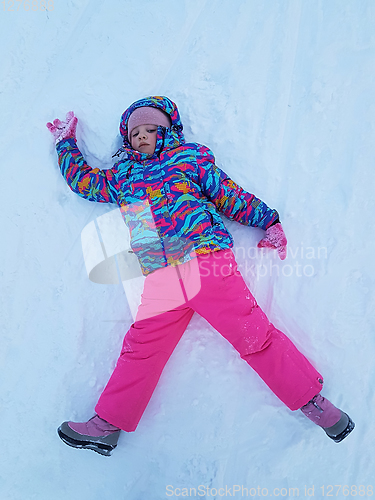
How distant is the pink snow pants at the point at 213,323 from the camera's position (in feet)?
4.01

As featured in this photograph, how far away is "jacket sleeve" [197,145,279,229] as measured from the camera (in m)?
1.38

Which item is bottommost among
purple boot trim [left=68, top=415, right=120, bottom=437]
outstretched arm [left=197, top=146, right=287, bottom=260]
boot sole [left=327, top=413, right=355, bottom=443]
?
purple boot trim [left=68, top=415, right=120, bottom=437]

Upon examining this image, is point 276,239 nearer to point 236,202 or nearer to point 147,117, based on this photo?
point 236,202

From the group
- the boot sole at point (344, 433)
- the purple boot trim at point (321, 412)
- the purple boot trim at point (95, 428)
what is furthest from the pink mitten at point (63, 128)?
the boot sole at point (344, 433)

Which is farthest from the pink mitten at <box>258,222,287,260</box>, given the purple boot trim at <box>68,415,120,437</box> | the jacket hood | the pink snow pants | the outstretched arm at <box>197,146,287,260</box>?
the purple boot trim at <box>68,415,120,437</box>

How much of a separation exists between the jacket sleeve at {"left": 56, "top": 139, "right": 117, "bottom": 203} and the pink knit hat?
225 millimetres

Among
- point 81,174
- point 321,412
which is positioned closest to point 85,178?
point 81,174

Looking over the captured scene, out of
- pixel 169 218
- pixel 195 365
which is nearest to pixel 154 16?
pixel 169 218

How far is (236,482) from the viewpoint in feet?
4.33

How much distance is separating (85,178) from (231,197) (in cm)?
62

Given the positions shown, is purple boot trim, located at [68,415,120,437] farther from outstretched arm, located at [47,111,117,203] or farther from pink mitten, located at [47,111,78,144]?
pink mitten, located at [47,111,78,144]

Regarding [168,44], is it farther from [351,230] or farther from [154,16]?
[351,230]

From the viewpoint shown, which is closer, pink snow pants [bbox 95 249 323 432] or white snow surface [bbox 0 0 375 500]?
pink snow pants [bbox 95 249 323 432]

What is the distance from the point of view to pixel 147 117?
1429mm
